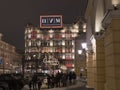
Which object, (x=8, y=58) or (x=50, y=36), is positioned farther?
(x=50, y=36)

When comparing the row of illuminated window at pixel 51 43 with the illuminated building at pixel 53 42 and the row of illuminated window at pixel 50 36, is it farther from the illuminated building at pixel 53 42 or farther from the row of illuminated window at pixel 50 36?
the row of illuminated window at pixel 50 36

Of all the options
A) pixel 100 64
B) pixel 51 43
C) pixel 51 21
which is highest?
pixel 51 21

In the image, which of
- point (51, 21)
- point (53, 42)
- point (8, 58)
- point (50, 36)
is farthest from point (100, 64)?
point (50, 36)

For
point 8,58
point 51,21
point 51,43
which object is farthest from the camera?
point 51,43

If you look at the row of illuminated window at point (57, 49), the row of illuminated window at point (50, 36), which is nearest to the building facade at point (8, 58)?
the row of illuminated window at point (57, 49)

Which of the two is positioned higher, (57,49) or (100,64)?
(57,49)

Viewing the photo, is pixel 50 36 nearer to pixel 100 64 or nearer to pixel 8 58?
pixel 8 58

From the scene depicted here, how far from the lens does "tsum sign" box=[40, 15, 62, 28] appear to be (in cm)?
13012

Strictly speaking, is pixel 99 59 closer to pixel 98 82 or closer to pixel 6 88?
pixel 98 82

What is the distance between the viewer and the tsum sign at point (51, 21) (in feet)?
427

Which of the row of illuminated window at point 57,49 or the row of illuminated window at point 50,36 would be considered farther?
the row of illuminated window at point 50,36

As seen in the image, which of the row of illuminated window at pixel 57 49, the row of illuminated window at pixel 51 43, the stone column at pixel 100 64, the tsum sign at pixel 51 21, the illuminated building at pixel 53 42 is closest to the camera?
the stone column at pixel 100 64

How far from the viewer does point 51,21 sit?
434 ft

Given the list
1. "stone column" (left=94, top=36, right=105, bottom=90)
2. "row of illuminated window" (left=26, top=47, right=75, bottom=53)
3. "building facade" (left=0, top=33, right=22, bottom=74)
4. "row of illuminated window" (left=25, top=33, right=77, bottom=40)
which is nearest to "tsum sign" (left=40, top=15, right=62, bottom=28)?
"building facade" (left=0, top=33, right=22, bottom=74)
